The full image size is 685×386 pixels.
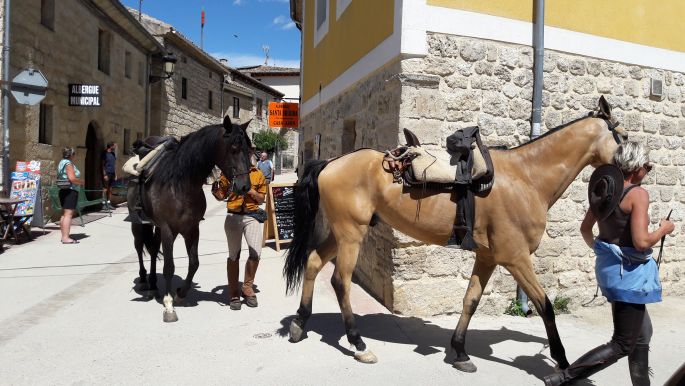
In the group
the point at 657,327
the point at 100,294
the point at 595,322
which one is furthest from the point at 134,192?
the point at 657,327

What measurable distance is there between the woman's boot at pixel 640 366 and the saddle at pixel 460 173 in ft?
4.01

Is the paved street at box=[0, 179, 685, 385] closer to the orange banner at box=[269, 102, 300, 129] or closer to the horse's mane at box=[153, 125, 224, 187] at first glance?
the horse's mane at box=[153, 125, 224, 187]

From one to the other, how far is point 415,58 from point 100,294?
173 inches

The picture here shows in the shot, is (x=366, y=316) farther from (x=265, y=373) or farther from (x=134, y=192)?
(x=134, y=192)

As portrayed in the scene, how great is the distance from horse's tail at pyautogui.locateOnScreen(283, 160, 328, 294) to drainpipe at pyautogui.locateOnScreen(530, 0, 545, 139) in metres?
2.54

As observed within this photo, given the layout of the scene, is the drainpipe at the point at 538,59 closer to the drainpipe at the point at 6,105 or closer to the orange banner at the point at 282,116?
the orange banner at the point at 282,116

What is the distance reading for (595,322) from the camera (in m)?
5.15

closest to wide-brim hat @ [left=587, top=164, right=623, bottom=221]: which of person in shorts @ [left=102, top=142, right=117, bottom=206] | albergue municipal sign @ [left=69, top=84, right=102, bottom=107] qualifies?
albergue municipal sign @ [left=69, top=84, right=102, bottom=107]

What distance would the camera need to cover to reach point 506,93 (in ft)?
17.5

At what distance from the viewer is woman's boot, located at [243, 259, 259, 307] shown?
528 cm

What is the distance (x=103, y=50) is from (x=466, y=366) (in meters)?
14.8

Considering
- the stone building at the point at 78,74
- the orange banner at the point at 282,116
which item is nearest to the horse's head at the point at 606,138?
the orange banner at the point at 282,116

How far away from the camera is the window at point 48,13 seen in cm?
1094

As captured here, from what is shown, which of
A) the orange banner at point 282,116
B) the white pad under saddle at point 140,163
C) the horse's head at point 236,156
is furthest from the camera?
the orange banner at point 282,116
